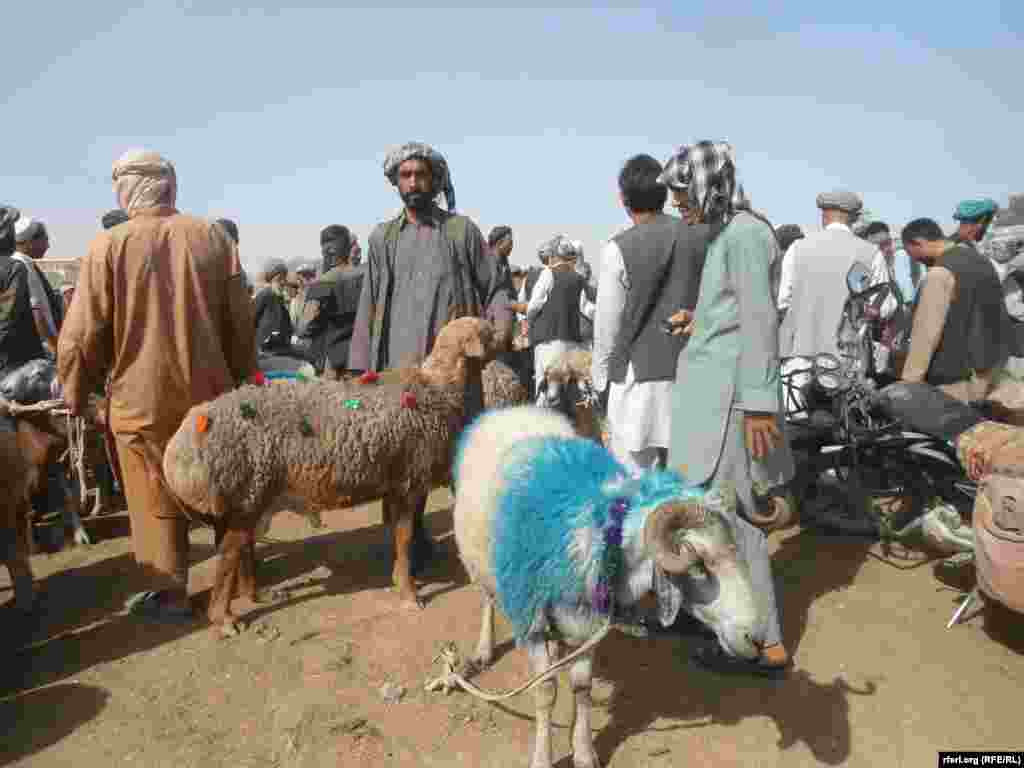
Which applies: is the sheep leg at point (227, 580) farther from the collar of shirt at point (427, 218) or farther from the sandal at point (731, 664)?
the sandal at point (731, 664)

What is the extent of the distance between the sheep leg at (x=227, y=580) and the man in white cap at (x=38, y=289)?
95.7 inches

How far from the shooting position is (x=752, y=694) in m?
3.29

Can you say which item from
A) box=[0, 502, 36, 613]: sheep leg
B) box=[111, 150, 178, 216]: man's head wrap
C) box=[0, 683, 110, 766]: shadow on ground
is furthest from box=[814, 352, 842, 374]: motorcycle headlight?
box=[0, 502, 36, 613]: sheep leg

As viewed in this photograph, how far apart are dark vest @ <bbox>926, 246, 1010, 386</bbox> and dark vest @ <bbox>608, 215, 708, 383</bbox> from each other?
7.28 feet

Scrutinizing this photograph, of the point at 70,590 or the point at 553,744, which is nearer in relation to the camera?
the point at 553,744

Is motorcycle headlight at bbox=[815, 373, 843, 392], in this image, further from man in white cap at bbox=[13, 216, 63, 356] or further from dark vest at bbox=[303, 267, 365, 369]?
man in white cap at bbox=[13, 216, 63, 356]

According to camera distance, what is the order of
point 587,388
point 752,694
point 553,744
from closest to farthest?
1. point 553,744
2. point 752,694
3. point 587,388

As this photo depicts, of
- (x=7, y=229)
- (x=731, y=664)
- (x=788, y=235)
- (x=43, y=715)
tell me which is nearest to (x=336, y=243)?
(x=7, y=229)

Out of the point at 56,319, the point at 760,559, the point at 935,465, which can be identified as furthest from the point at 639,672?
the point at 56,319

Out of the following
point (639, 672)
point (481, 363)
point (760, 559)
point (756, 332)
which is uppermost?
point (756, 332)

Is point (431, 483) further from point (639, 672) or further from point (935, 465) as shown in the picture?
point (935, 465)

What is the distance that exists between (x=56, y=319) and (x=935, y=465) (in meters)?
6.79

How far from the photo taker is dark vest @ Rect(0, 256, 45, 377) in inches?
191

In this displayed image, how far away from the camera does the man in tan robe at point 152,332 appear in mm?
3676
